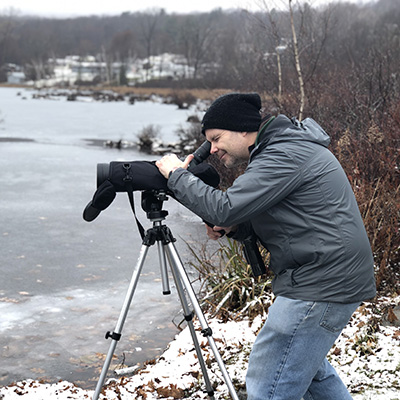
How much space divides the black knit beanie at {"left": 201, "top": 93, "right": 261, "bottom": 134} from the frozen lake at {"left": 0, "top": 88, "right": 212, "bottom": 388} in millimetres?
2460

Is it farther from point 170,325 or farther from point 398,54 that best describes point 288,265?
point 398,54

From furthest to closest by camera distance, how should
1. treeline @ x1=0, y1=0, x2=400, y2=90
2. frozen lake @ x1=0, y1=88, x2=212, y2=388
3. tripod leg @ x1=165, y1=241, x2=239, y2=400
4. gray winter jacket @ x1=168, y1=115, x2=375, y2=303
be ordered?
treeline @ x1=0, y1=0, x2=400, y2=90 → frozen lake @ x1=0, y1=88, x2=212, y2=388 → tripod leg @ x1=165, y1=241, x2=239, y2=400 → gray winter jacket @ x1=168, y1=115, x2=375, y2=303

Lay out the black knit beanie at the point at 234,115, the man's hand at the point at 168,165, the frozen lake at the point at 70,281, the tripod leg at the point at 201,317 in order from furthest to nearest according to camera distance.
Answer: the frozen lake at the point at 70,281 < the tripod leg at the point at 201,317 < the man's hand at the point at 168,165 < the black knit beanie at the point at 234,115

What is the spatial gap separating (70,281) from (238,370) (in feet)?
9.94

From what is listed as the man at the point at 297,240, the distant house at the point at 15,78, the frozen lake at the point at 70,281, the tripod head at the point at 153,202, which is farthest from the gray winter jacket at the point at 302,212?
the distant house at the point at 15,78

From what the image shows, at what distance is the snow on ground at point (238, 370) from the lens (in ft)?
12.7

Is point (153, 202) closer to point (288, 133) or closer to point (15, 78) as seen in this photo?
point (288, 133)

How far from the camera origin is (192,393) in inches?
155

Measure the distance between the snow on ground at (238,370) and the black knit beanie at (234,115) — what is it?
6.18 ft

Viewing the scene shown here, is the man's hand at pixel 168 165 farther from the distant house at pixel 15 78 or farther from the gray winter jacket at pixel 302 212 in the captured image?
the distant house at pixel 15 78

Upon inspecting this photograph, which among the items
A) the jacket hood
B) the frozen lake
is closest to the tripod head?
the jacket hood

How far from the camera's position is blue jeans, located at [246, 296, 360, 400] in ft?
8.14

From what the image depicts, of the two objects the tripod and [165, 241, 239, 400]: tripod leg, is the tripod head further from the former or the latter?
[165, 241, 239, 400]: tripod leg

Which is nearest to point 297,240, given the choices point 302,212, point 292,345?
point 302,212
